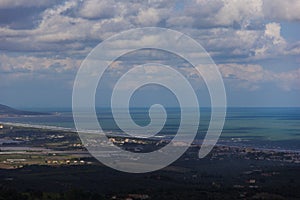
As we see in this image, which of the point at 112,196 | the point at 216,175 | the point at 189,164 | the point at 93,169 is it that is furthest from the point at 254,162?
the point at 112,196

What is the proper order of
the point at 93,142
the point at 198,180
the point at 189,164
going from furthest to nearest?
the point at 93,142
the point at 189,164
the point at 198,180

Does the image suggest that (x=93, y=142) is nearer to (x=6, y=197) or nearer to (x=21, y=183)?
(x=21, y=183)

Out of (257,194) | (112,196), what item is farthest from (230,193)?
(112,196)

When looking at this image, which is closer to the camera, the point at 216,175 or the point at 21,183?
the point at 21,183

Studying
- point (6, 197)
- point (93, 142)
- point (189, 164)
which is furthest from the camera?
point (93, 142)

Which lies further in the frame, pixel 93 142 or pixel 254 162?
pixel 93 142

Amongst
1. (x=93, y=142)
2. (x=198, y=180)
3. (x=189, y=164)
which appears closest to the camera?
(x=198, y=180)

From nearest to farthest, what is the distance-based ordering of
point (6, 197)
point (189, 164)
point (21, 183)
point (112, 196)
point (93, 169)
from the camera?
point (6, 197) < point (112, 196) < point (21, 183) < point (93, 169) < point (189, 164)

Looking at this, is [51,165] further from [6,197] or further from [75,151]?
[6,197]
